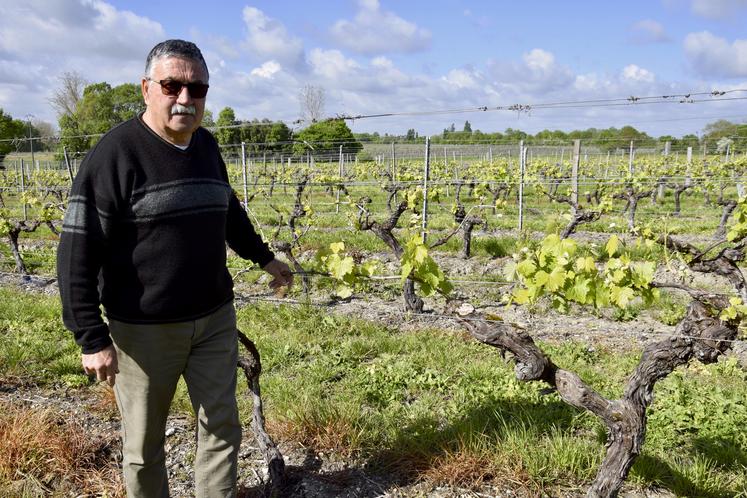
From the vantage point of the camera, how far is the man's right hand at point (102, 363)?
1.96m

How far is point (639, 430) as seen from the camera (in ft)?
7.79

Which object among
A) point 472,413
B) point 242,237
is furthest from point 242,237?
point 472,413

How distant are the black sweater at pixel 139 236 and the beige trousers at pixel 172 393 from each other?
0.09 metres

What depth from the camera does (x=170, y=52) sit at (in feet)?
6.63

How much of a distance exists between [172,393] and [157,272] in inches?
21.4

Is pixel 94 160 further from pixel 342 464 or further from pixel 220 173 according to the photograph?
pixel 342 464

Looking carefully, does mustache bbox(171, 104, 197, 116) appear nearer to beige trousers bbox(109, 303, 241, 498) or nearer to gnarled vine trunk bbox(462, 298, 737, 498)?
beige trousers bbox(109, 303, 241, 498)

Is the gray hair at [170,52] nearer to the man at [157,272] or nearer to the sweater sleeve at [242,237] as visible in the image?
the man at [157,272]

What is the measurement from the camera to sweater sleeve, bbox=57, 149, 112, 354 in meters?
1.90

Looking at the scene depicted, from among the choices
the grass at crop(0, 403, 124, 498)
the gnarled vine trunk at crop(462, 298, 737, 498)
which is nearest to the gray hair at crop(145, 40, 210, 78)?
the gnarled vine trunk at crop(462, 298, 737, 498)

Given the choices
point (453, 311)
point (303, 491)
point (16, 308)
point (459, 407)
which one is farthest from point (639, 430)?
point (16, 308)

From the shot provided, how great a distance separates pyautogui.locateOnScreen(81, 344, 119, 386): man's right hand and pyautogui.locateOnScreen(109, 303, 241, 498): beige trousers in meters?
0.10

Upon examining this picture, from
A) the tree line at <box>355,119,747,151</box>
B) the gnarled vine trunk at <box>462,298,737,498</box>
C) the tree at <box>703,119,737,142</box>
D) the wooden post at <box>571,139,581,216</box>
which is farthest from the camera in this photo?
the tree at <box>703,119,737,142</box>

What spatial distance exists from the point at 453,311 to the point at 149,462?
1428 millimetres
